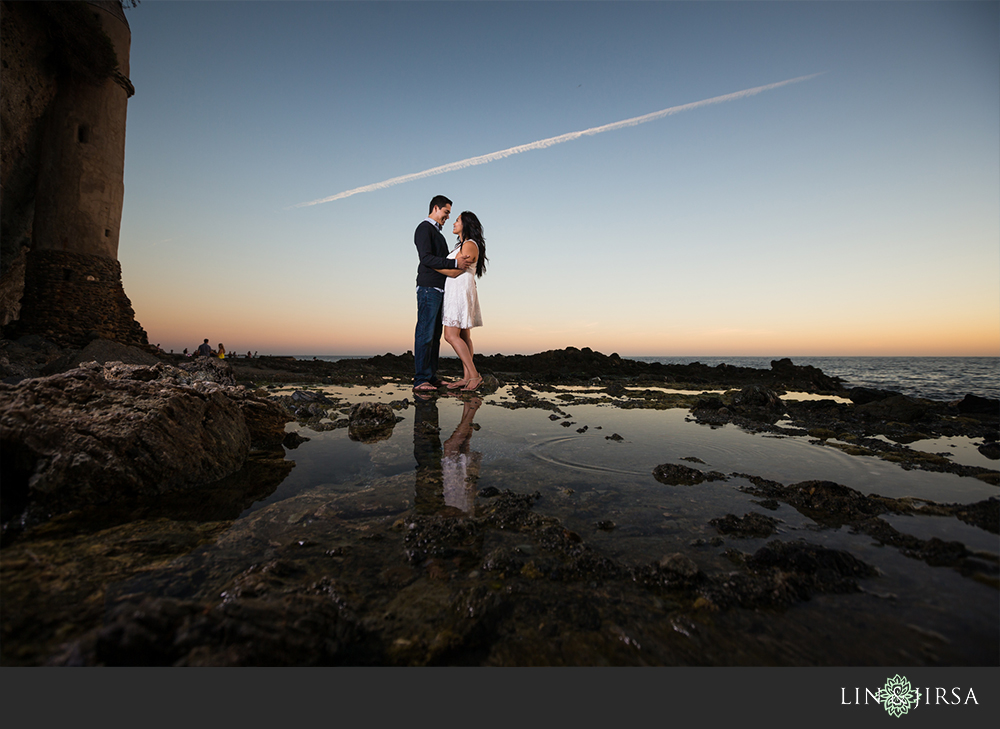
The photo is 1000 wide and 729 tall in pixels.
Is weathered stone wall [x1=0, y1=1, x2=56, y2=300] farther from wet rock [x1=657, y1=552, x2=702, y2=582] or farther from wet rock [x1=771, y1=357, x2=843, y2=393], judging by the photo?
wet rock [x1=771, y1=357, x2=843, y2=393]

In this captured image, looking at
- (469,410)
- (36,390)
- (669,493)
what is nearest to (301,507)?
(36,390)

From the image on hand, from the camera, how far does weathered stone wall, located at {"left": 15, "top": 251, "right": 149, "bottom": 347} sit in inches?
456

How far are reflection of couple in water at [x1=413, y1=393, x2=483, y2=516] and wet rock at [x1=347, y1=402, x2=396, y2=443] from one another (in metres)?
0.32

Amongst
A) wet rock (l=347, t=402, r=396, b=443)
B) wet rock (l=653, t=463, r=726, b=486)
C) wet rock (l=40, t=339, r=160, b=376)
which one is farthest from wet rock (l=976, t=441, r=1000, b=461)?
wet rock (l=40, t=339, r=160, b=376)

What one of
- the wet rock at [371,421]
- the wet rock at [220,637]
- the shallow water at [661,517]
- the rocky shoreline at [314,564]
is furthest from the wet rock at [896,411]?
the wet rock at [220,637]

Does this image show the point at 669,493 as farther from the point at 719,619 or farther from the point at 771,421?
the point at 771,421

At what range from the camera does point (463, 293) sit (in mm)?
7402

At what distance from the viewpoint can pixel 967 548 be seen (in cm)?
176

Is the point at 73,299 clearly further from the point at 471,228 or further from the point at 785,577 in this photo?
the point at 785,577

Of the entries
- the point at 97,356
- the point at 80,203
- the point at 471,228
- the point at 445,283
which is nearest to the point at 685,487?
the point at 445,283
